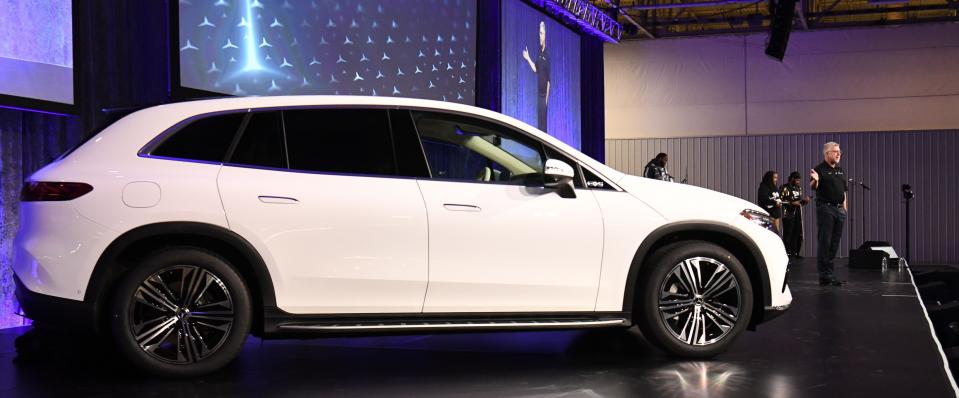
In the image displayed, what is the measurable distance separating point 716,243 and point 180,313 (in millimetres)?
2942

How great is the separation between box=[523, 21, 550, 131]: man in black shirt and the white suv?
9803 mm

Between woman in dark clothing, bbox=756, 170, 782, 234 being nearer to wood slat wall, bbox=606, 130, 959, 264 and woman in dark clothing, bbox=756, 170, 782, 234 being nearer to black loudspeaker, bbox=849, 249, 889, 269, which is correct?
black loudspeaker, bbox=849, 249, 889, 269

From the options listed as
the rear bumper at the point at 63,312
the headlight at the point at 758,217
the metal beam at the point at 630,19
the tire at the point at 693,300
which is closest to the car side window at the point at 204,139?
the rear bumper at the point at 63,312

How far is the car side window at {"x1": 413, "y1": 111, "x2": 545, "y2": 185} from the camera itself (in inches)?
190

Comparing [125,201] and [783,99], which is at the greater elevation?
[783,99]

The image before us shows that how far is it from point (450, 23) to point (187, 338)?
7.86 m

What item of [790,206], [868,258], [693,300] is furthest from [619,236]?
[790,206]

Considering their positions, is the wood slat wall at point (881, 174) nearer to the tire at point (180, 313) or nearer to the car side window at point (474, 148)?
the car side window at point (474, 148)

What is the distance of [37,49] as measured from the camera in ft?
20.4

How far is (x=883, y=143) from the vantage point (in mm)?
19688

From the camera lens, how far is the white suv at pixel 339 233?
4.33 meters

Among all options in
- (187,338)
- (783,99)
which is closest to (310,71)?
(187,338)

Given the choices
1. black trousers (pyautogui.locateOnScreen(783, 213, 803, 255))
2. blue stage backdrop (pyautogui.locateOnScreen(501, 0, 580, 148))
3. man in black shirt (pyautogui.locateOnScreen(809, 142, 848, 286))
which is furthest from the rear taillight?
black trousers (pyautogui.locateOnScreen(783, 213, 803, 255))

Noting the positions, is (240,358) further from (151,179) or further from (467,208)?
(467,208)
